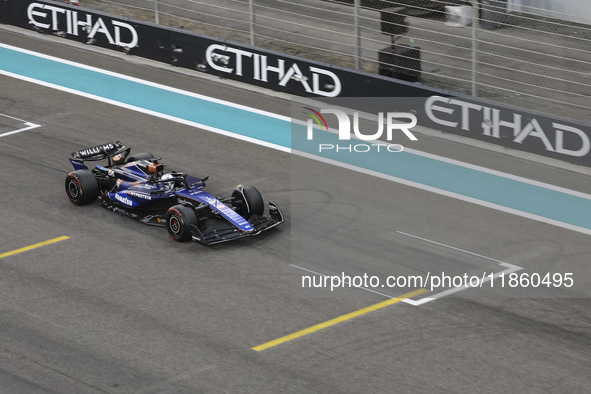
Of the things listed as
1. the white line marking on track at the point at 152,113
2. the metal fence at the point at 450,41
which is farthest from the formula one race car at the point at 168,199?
the metal fence at the point at 450,41

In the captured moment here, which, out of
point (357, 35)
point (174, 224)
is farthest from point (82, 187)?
point (357, 35)

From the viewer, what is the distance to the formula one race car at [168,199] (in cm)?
1273

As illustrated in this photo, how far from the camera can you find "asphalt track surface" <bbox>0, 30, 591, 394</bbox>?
10.0 metres

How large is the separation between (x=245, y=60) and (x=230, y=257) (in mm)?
7786

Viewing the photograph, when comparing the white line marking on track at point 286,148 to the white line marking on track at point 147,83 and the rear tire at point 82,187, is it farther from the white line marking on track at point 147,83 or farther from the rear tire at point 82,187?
the rear tire at point 82,187

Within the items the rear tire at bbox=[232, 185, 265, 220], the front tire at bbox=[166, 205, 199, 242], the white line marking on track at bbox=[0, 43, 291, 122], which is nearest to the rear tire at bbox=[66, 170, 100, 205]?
the front tire at bbox=[166, 205, 199, 242]

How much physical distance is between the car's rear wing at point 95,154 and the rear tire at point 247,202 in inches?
90.1

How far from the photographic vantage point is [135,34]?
20.9 meters

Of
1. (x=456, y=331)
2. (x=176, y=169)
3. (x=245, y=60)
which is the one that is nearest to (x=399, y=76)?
(x=245, y=60)

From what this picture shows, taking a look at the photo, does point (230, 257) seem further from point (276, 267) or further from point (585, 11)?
point (585, 11)

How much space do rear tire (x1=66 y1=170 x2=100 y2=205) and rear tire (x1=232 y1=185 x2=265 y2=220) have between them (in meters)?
2.15

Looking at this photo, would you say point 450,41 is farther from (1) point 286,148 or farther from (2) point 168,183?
(2) point 168,183

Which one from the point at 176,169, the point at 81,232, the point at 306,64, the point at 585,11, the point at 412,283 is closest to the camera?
the point at 412,283

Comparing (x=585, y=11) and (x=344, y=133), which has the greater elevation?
(x=585, y=11)
